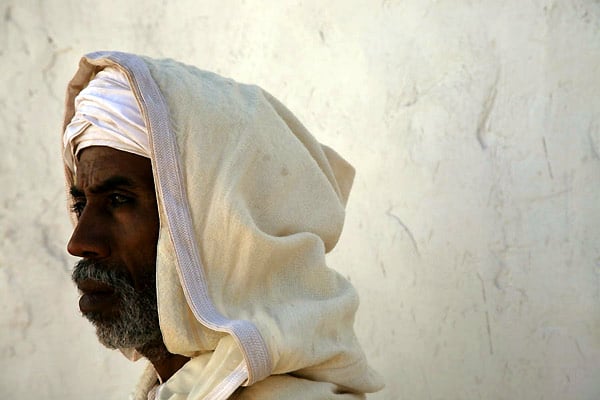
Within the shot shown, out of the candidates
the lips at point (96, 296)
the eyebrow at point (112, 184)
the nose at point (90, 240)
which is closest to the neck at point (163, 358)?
the lips at point (96, 296)

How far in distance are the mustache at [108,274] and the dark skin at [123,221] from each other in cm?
1

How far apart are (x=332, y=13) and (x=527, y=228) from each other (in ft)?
3.17

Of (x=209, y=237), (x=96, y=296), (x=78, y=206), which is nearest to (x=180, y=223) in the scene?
(x=209, y=237)

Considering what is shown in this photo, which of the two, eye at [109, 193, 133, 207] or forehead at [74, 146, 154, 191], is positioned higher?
forehead at [74, 146, 154, 191]

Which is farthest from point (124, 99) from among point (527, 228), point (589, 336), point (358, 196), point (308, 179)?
point (589, 336)

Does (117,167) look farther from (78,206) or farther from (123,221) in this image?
(78,206)

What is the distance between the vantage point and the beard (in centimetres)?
217

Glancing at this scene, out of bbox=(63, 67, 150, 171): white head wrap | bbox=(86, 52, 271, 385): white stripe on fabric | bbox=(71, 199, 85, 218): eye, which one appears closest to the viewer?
bbox=(86, 52, 271, 385): white stripe on fabric

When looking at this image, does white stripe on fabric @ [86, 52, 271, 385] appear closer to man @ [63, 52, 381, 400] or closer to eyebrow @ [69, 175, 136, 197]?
man @ [63, 52, 381, 400]

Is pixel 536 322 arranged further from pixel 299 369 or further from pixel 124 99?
pixel 124 99

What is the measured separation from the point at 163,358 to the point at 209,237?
0.42 m

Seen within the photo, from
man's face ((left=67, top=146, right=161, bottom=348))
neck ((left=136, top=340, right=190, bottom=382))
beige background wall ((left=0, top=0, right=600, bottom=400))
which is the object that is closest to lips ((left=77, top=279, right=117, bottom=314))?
man's face ((left=67, top=146, right=161, bottom=348))

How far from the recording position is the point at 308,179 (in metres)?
2.20

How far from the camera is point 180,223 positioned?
200 cm
